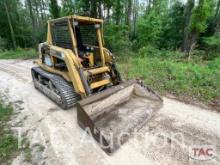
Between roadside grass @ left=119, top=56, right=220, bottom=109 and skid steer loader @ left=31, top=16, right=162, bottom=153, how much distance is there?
1.34 m

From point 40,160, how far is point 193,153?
232cm

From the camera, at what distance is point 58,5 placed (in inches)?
479

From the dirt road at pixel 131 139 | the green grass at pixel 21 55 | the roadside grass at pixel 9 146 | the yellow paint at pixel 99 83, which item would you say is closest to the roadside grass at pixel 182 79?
the dirt road at pixel 131 139

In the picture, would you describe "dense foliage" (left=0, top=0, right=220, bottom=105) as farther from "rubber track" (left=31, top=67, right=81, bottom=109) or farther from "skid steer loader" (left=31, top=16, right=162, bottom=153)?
"rubber track" (left=31, top=67, right=81, bottom=109)

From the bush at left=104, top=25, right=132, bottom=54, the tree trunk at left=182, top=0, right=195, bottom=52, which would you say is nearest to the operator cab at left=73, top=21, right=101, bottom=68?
the bush at left=104, top=25, right=132, bottom=54

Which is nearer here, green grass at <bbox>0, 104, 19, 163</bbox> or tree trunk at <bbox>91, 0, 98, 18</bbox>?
green grass at <bbox>0, 104, 19, 163</bbox>

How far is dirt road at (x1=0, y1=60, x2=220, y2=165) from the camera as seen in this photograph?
2.57 m

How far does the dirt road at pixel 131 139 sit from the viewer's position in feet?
8.42

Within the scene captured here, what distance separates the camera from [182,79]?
568cm

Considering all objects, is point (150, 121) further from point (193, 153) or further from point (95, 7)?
point (95, 7)

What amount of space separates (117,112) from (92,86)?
0.85 metres

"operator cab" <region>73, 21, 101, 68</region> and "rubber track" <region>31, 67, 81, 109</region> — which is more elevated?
"operator cab" <region>73, 21, 101, 68</region>

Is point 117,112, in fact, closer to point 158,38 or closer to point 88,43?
point 88,43

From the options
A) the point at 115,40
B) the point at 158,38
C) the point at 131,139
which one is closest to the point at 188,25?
the point at 158,38
